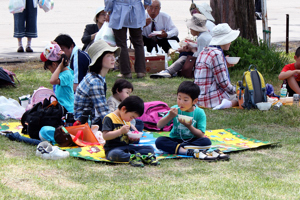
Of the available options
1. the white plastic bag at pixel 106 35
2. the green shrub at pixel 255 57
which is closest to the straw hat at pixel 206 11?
the green shrub at pixel 255 57

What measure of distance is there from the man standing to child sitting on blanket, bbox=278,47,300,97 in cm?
299

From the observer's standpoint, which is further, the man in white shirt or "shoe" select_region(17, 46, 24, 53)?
"shoe" select_region(17, 46, 24, 53)

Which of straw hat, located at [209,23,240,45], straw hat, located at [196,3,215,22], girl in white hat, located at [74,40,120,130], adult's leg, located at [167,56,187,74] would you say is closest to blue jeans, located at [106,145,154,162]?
girl in white hat, located at [74,40,120,130]

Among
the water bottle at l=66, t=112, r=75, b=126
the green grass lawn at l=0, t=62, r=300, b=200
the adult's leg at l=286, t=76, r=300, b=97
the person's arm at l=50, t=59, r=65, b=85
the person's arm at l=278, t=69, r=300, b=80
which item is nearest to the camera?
the green grass lawn at l=0, t=62, r=300, b=200

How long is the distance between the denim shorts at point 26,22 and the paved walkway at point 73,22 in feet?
1.60

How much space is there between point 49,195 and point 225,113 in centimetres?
373

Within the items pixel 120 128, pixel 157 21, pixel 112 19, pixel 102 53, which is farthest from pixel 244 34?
pixel 120 128

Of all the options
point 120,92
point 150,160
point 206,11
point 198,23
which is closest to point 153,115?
point 120,92

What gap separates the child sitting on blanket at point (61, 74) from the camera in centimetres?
567

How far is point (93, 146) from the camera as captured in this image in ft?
16.4

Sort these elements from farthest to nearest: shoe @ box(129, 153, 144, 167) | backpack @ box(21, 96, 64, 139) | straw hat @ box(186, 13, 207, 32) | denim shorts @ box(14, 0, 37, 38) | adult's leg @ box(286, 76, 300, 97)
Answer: denim shorts @ box(14, 0, 37, 38) < straw hat @ box(186, 13, 207, 32) < adult's leg @ box(286, 76, 300, 97) < backpack @ box(21, 96, 64, 139) < shoe @ box(129, 153, 144, 167)

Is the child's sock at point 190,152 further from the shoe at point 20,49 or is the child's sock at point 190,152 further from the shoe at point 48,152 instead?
the shoe at point 20,49

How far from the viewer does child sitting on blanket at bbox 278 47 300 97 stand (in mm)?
7223

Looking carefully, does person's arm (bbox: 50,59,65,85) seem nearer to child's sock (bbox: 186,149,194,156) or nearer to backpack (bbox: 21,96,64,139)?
backpack (bbox: 21,96,64,139)
